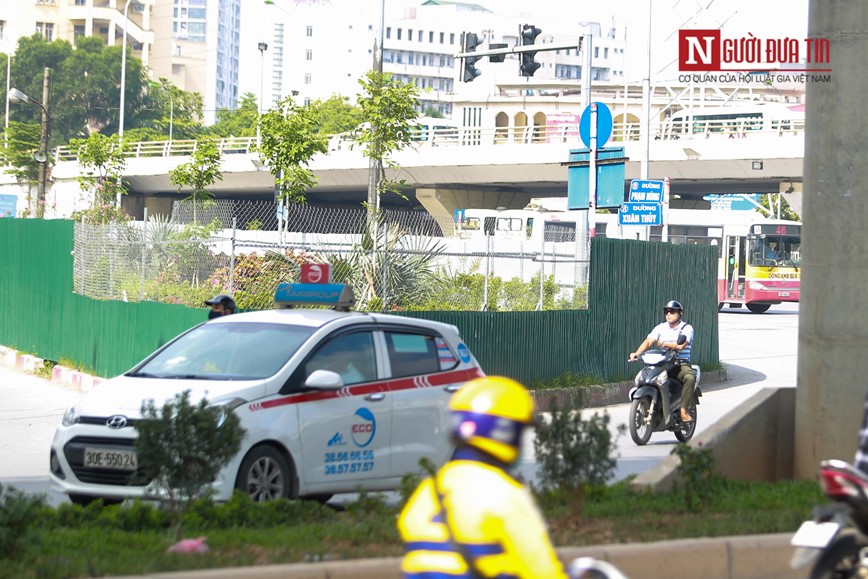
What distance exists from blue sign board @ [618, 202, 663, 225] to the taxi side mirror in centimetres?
1599

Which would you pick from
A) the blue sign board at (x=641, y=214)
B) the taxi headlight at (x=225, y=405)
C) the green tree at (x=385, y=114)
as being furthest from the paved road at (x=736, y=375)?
the green tree at (x=385, y=114)

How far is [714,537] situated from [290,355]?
3538mm

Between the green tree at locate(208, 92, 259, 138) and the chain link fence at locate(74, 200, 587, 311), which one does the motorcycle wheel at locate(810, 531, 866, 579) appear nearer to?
the chain link fence at locate(74, 200, 587, 311)

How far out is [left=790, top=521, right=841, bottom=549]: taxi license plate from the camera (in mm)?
5500

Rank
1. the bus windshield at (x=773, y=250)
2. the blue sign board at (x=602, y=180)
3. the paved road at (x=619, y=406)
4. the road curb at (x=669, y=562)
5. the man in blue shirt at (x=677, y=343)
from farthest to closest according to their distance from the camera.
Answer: the bus windshield at (x=773, y=250), the blue sign board at (x=602, y=180), the man in blue shirt at (x=677, y=343), the paved road at (x=619, y=406), the road curb at (x=669, y=562)

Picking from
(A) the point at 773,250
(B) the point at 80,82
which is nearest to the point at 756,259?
(A) the point at 773,250

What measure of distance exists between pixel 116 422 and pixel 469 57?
54.1 ft

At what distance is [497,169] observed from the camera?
187 ft

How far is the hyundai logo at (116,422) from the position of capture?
8.70 m

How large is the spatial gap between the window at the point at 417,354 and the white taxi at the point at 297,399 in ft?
0.04

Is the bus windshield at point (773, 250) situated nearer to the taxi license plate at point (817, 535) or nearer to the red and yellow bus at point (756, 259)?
the red and yellow bus at point (756, 259)

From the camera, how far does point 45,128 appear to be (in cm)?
3962

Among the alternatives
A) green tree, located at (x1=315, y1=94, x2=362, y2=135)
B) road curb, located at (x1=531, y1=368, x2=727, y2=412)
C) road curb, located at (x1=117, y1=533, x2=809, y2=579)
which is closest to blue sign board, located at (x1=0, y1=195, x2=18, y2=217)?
green tree, located at (x1=315, y1=94, x2=362, y2=135)

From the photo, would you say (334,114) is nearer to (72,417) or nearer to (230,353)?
(230,353)
